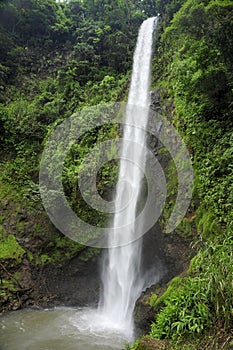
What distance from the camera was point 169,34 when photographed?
9.23 metres

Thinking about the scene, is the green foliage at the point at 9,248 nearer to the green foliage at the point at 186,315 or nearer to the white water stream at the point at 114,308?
the white water stream at the point at 114,308

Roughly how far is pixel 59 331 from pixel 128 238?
11.2 ft

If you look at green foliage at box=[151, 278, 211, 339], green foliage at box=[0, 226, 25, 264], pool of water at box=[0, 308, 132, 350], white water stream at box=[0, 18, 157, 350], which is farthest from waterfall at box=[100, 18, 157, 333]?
green foliage at box=[151, 278, 211, 339]

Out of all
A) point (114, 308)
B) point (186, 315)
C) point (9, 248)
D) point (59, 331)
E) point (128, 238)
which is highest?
point (128, 238)

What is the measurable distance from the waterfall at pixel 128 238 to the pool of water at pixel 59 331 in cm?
49

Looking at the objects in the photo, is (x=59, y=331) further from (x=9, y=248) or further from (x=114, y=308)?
(x=9, y=248)

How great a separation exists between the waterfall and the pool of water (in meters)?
0.49

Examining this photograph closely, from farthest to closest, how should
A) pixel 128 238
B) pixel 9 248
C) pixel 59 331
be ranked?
1. pixel 9 248
2. pixel 128 238
3. pixel 59 331

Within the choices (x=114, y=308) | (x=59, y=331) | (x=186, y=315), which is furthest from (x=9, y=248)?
(x=186, y=315)

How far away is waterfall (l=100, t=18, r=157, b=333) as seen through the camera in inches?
358

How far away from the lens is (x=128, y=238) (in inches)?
392

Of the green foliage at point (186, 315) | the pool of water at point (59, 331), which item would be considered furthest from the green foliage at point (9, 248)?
the green foliage at point (186, 315)

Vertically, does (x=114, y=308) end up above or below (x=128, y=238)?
below

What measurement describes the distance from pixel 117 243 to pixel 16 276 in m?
3.31
